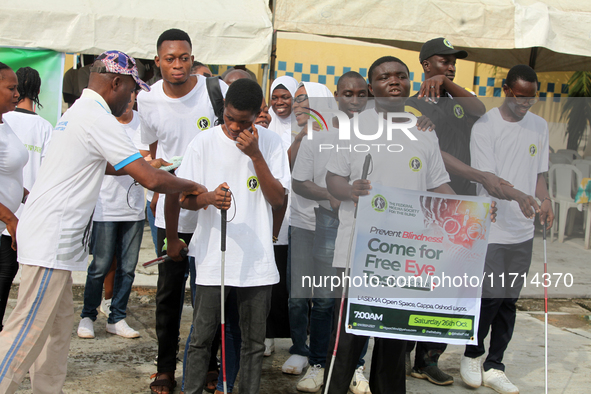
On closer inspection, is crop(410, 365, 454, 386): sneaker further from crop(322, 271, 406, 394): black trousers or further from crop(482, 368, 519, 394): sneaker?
crop(322, 271, 406, 394): black trousers

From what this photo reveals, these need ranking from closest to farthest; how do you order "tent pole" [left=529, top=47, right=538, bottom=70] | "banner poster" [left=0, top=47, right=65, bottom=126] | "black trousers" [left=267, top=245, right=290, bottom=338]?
1. "black trousers" [left=267, top=245, right=290, bottom=338]
2. "banner poster" [left=0, top=47, right=65, bottom=126]
3. "tent pole" [left=529, top=47, right=538, bottom=70]

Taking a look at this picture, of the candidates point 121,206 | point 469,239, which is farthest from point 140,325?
point 469,239

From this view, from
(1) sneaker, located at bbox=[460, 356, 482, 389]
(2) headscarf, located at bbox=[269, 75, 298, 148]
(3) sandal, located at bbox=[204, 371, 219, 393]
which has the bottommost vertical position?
(3) sandal, located at bbox=[204, 371, 219, 393]

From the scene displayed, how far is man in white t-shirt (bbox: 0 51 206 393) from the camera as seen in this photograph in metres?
2.82

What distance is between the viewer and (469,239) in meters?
3.29

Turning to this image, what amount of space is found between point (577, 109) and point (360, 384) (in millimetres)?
8513

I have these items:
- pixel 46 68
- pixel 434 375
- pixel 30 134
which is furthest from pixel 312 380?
pixel 46 68

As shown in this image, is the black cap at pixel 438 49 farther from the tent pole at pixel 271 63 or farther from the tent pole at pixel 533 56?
the tent pole at pixel 533 56

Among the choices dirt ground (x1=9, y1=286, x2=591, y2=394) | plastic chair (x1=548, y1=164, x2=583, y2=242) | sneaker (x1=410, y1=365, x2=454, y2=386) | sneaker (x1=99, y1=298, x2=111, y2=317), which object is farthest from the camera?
plastic chair (x1=548, y1=164, x2=583, y2=242)

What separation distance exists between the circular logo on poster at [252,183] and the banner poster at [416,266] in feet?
1.93

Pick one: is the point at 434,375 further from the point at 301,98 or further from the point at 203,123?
the point at 203,123

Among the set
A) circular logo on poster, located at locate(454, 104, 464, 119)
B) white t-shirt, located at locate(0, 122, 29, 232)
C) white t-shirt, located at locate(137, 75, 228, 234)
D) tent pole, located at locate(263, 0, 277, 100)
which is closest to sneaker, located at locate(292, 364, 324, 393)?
white t-shirt, located at locate(137, 75, 228, 234)

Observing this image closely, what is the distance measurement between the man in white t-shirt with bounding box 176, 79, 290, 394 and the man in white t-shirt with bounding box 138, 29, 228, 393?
55 cm

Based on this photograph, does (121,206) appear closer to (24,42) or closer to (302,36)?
(24,42)
